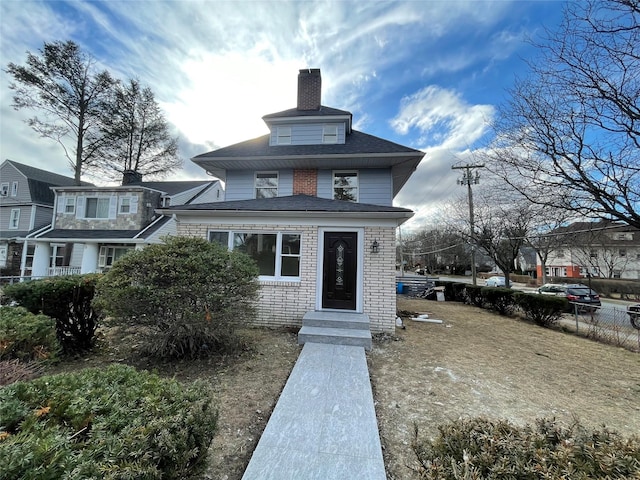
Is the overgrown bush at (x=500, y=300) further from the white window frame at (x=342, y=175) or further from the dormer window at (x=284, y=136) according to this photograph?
the dormer window at (x=284, y=136)

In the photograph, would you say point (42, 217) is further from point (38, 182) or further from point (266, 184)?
point (266, 184)

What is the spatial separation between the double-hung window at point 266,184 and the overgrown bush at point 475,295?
12.1m

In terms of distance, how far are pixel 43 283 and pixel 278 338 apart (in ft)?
14.7

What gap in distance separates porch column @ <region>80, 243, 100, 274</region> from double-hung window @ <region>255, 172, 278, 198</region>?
14.3 meters

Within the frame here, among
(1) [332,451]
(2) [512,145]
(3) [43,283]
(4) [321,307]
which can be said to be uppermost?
(2) [512,145]

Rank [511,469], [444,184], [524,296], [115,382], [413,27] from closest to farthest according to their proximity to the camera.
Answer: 1. [511,469]
2. [115,382]
3. [413,27]
4. [524,296]
5. [444,184]

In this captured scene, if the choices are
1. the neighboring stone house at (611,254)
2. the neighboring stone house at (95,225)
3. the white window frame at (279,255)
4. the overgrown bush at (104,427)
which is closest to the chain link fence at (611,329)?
the white window frame at (279,255)

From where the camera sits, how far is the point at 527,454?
1.47 metres

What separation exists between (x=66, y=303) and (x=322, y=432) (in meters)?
5.01

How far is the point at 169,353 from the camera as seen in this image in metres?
4.79

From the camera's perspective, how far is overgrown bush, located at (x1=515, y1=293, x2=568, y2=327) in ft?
32.2

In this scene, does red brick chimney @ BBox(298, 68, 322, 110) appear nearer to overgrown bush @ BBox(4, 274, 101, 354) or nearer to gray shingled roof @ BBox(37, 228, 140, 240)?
overgrown bush @ BBox(4, 274, 101, 354)

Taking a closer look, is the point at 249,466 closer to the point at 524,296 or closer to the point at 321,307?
the point at 321,307

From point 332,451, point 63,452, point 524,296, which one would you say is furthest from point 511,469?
point 524,296
